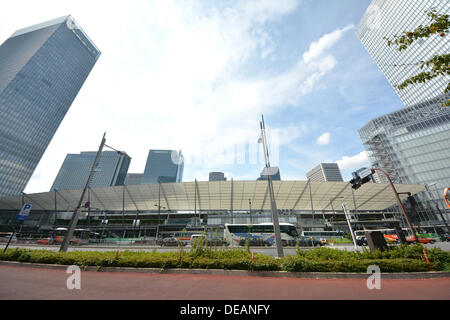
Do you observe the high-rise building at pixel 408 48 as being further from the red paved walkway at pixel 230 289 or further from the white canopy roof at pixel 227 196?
the red paved walkway at pixel 230 289

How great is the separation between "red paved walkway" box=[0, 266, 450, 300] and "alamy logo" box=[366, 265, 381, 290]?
0.20 meters

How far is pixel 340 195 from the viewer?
43.9m

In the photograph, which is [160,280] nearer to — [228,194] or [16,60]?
[228,194]

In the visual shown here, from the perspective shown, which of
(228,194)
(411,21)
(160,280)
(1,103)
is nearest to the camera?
(160,280)

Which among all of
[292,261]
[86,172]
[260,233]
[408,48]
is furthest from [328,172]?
[86,172]

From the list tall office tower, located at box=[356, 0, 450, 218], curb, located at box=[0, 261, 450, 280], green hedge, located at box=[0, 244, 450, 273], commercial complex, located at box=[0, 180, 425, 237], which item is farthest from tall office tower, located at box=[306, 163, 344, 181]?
curb, located at box=[0, 261, 450, 280]

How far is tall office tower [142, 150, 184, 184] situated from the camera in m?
164

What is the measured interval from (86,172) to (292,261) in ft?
611

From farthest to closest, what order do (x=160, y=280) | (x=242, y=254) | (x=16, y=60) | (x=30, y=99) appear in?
(x=16, y=60)
(x=30, y=99)
(x=242, y=254)
(x=160, y=280)

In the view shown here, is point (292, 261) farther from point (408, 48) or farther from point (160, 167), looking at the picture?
point (160, 167)

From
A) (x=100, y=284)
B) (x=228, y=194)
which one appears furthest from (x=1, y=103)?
(x=100, y=284)

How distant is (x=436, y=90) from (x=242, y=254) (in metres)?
99.6

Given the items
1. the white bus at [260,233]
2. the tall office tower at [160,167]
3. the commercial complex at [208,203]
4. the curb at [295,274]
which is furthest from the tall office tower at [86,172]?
the curb at [295,274]

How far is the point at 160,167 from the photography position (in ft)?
553
